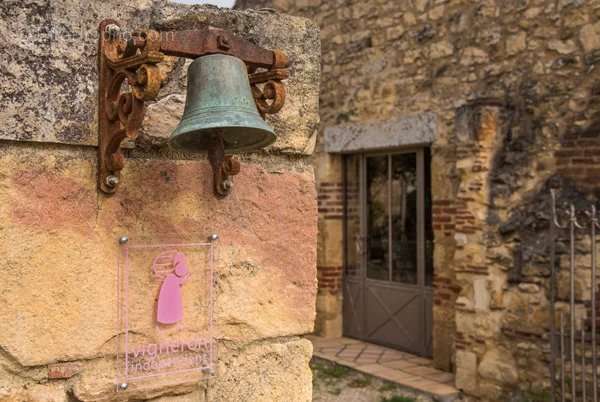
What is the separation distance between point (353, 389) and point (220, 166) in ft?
14.5

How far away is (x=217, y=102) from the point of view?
1.47 meters

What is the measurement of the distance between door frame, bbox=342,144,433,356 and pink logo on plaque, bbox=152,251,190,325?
198 inches

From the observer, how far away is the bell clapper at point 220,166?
1.59m

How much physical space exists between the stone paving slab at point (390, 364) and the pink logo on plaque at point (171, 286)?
4.12 metres

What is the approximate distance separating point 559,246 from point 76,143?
4.16 metres

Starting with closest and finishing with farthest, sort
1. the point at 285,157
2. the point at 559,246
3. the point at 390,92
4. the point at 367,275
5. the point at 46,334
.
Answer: the point at 46,334
the point at 285,157
the point at 559,246
the point at 390,92
the point at 367,275

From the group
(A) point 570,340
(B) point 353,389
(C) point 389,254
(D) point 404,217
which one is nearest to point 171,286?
(A) point 570,340

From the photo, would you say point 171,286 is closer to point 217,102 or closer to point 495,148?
point 217,102

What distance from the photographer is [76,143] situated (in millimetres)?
1460

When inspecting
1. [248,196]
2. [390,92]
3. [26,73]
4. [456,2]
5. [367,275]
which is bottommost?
[367,275]

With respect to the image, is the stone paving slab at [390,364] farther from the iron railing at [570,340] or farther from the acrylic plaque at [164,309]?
the acrylic plaque at [164,309]

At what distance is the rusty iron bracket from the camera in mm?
1310

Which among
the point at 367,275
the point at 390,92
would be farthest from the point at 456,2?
the point at 367,275

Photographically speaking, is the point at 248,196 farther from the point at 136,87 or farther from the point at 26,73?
the point at 26,73
